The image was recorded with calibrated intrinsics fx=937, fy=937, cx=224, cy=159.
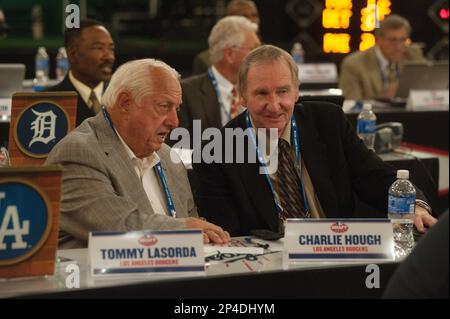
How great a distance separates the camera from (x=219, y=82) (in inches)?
236

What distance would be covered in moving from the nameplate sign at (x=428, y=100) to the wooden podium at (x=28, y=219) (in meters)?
4.86

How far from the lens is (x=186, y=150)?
16.0 feet

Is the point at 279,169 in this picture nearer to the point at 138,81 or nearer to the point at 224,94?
the point at 138,81

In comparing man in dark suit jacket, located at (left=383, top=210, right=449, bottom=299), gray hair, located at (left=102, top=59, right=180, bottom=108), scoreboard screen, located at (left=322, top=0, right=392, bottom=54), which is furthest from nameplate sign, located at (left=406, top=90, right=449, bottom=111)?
man in dark suit jacket, located at (left=383, top=210, right=449, bottom=299)

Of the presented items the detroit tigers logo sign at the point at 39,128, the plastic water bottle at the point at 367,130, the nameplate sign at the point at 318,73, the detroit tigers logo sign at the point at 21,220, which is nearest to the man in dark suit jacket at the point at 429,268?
the detroit tigers logo sign at the point at 21,220

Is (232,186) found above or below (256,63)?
below

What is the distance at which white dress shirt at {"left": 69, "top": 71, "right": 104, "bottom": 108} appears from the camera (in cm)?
537

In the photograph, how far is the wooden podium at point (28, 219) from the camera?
2590 millimetres

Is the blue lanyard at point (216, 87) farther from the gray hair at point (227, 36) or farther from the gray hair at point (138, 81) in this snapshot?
the gray hair at point (138, 81)

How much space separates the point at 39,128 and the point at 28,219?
3.42 ft
